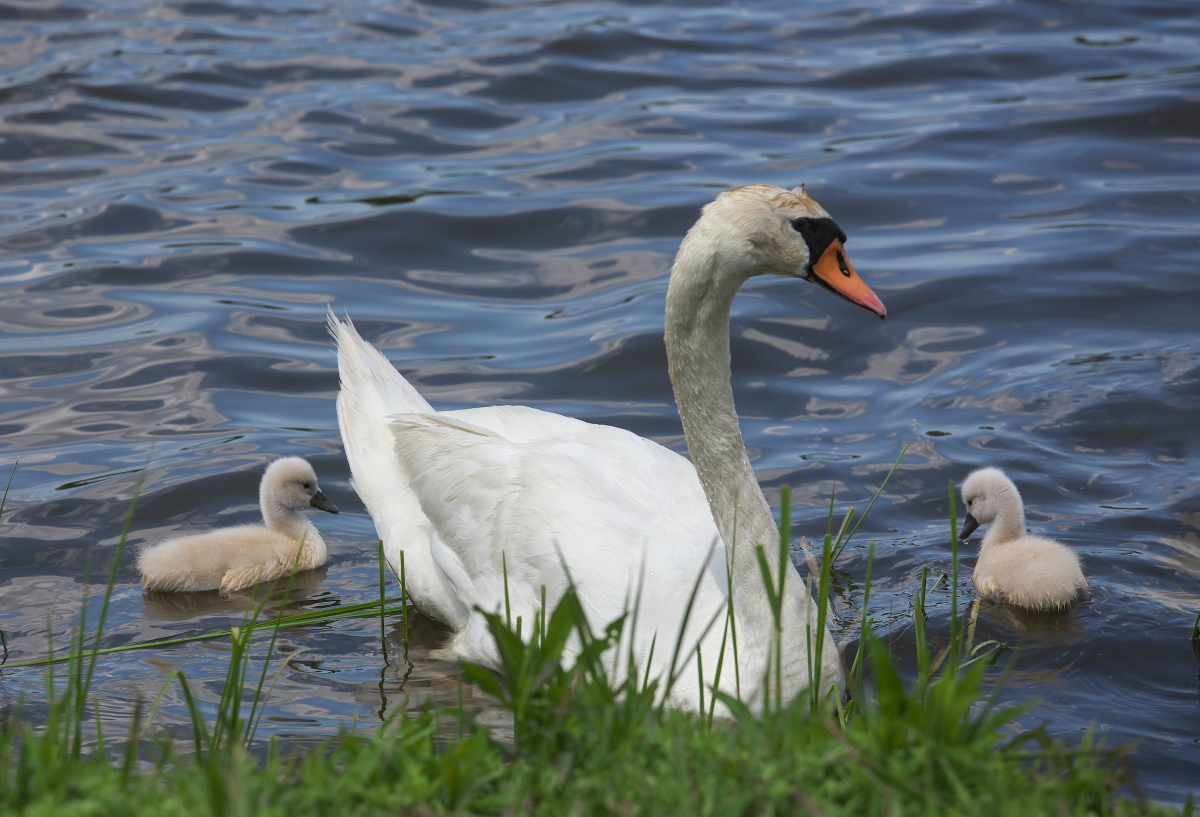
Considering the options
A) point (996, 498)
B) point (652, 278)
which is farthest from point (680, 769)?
point (652, 278)

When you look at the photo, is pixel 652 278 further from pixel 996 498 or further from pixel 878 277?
pixel 996 498

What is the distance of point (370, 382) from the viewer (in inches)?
244

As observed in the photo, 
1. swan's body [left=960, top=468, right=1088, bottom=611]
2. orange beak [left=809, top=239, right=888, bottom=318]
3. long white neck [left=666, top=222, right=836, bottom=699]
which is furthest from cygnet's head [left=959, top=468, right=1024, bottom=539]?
orange beak [left=809, top=239, right=888, bottom=318]

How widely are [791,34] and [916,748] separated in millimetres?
13927

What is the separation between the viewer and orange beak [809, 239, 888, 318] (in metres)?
4.10

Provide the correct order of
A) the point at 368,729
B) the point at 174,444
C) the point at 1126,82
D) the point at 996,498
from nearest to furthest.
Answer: the point at 368,729
the point at 996,498
the point at 174,444
the point at 1126,82

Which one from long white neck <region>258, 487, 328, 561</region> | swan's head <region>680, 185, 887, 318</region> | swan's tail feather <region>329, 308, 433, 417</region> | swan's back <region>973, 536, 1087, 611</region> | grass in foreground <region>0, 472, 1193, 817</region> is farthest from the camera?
swan's tail feather <region>329, 308, 433, 417</region>

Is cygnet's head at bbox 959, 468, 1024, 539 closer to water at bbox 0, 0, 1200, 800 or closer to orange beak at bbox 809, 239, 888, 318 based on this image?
water at bbox 0, 0, 1200, 800

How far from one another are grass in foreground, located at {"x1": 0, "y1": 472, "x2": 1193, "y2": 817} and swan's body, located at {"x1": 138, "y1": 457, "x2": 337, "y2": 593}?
9.08ft

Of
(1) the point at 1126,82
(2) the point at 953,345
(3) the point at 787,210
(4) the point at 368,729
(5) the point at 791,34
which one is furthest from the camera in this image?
(5) the point at 791,34

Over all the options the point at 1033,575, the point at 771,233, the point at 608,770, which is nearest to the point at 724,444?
the point at 771,233

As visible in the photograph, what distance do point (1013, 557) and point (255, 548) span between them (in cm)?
332

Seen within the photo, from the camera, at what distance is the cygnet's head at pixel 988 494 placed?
5.62 m

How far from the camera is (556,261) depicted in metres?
9.80
